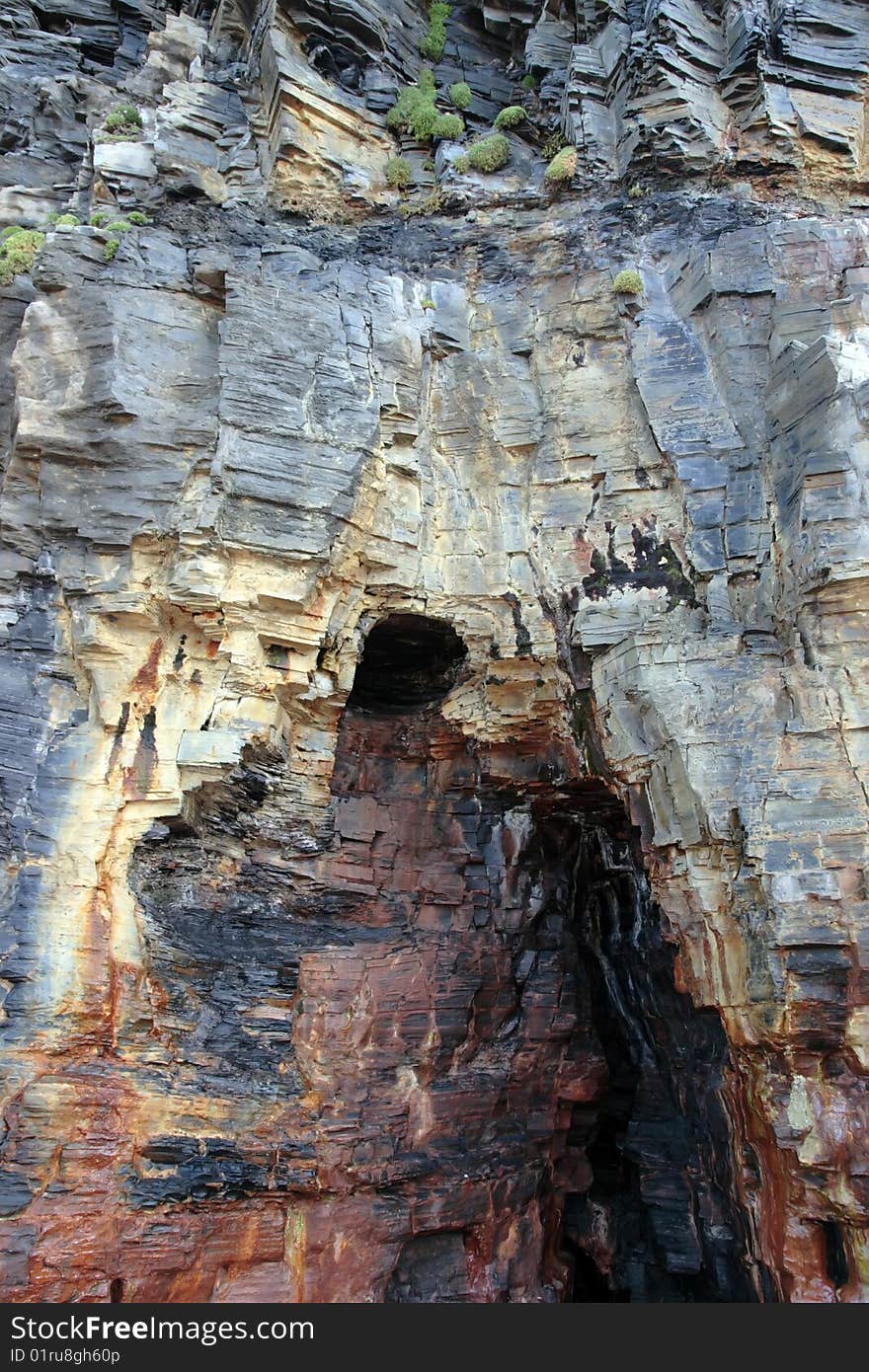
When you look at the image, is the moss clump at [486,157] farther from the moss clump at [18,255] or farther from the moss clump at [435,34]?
the moss clump at [18,255]

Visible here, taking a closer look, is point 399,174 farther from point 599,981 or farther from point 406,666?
point 599,981

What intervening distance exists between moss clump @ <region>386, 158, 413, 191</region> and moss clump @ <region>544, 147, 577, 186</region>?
2.20 meters

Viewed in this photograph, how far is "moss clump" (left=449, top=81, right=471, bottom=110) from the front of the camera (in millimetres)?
16359

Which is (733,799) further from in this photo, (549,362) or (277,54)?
(277,54)

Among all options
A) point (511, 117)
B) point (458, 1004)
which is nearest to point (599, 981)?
point (458, 1004)

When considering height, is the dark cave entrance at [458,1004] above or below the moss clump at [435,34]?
below

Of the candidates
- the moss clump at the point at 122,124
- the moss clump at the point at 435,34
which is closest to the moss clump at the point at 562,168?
the moss clump at the point at 435,34

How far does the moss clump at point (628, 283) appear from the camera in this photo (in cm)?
1352

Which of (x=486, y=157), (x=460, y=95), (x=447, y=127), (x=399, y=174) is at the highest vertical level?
(x=460, y=95)

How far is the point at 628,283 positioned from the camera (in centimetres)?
1351

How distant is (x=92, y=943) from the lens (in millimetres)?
11047

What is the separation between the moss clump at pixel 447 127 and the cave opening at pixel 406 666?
8.37 metres

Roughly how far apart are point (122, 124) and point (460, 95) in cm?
561

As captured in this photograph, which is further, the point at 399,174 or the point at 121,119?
the point at 399,174
